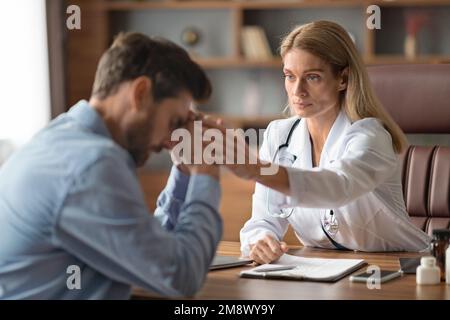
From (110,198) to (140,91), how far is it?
0.86ft

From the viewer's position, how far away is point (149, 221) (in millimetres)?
1636

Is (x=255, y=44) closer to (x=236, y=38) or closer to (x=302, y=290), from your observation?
(x=236, y=38)

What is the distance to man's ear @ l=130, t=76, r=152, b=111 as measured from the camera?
1.73 meters

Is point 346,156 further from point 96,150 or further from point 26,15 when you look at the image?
point 26,15

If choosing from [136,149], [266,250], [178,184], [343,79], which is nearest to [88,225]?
[136,149]

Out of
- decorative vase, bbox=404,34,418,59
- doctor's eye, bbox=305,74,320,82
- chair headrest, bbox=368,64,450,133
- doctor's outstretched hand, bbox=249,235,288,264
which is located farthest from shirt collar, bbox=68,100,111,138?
decorative vase, bbox=404,34,418,59

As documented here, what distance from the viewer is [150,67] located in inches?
69.2

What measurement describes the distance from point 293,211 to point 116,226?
120cm

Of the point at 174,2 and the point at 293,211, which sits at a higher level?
the point at 174,2

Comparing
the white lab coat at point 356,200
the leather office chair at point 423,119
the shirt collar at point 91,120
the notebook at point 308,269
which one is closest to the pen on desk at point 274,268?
the notebook at point 308,269

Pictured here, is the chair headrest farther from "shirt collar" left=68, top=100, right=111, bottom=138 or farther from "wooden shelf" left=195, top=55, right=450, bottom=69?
"wooden shelf" left=195, top=55, right=450, bottom=69

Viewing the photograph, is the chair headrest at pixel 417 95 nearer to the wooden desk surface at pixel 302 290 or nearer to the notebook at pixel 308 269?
the notebook at pixel 308 269
